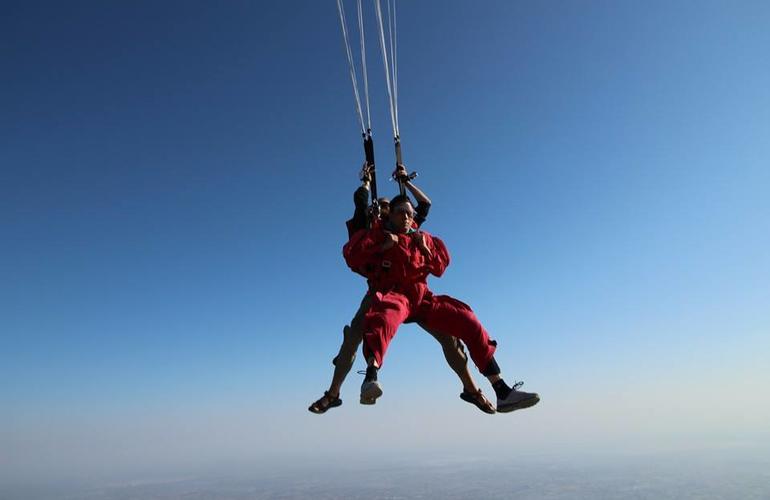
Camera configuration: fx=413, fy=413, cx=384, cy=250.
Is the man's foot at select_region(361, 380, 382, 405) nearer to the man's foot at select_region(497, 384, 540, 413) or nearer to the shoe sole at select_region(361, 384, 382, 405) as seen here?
the shoe sole at select_region(361, 384, 382, 405)

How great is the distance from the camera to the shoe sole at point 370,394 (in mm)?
3055

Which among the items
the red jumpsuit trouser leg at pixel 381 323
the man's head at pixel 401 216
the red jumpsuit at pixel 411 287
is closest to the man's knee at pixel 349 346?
the red jumpsuit at pixel 411 287

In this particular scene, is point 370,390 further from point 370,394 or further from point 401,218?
point 401,218

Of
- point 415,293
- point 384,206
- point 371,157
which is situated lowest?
point 415,293

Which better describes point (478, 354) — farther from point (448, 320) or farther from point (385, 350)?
point (385, 350)

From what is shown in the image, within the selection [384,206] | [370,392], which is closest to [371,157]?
[384,206]

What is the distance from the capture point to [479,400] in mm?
4430

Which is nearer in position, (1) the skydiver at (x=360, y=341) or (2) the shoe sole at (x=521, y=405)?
(2) the shoe sole at (x=521, y=405)

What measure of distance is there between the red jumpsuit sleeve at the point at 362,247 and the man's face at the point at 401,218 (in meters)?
0.35

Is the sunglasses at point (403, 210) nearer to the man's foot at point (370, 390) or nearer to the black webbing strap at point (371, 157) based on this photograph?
the black webbing strap at point (371, 157)

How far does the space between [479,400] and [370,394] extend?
186 cm

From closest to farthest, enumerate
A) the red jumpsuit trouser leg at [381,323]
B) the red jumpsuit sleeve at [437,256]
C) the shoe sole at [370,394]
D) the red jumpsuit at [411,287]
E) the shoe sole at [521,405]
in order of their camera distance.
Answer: the shoe sole at [370,394]
the red jumpsuit trouser leg at [381,323]
the shoe sole at [521,405]
the red jumpsuit at [411,287]
the red jumpsuit sleeve at [437,256]

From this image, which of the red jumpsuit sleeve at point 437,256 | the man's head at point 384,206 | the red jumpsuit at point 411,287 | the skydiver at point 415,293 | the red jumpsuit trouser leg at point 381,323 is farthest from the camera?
the man's head at point 384,206

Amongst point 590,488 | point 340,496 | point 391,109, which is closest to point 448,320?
point 391,109
